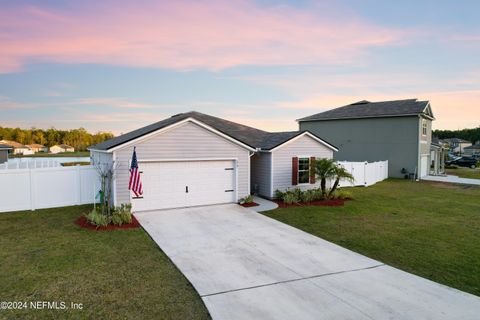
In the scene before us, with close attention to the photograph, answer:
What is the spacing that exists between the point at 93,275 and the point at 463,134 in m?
107

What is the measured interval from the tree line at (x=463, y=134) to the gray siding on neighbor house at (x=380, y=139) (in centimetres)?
7493

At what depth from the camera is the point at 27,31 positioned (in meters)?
13.4

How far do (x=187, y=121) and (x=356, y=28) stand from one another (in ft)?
33.5

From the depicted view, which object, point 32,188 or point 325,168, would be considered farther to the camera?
point 325,168

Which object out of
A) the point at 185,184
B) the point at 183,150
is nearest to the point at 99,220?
the point at 185,184

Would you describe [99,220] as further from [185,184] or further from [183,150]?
[183,150]

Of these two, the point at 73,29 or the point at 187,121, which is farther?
the point at 73,29

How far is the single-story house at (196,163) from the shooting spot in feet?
38.9

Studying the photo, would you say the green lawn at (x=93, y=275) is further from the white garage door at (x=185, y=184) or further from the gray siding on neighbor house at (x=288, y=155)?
the gray siding on neighbor house at (x=288, y=155)

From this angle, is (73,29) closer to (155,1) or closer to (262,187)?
(155,1)

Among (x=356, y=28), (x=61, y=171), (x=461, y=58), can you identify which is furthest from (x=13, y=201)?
(x=461, y=58)

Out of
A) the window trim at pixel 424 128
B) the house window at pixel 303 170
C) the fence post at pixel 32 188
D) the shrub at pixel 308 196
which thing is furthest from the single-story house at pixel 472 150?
the fence post at pixel 32 188

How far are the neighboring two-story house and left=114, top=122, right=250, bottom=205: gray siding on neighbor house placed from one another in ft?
55.9

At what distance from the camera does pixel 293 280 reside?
6.31 m
